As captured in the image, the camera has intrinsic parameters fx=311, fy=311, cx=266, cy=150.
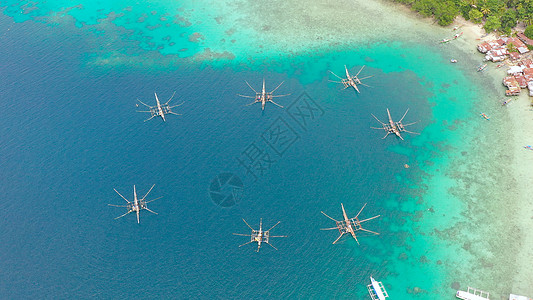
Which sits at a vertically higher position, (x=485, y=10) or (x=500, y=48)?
(x=485, y=10)

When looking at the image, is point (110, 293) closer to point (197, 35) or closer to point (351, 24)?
point (197, 35)

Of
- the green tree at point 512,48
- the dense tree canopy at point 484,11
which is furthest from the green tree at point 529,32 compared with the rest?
the green tree at point 512,48

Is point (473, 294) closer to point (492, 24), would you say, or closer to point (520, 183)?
point (520, 183)

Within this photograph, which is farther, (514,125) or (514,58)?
(514,58)

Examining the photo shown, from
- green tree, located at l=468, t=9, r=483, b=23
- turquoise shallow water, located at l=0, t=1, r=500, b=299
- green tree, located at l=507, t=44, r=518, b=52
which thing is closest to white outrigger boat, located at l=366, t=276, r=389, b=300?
turquoise shallow water, located at l=0, t=1, r=500, b=299

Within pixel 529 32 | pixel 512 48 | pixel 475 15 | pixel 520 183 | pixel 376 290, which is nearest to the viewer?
pixel 376 290

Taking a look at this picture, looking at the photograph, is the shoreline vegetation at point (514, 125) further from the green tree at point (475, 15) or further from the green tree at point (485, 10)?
the green tree at point (485, 10)

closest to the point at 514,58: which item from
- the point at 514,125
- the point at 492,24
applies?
the point at 492,24
